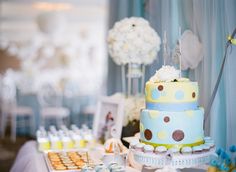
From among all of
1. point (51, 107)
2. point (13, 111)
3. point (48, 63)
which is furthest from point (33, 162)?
point (48, 63)

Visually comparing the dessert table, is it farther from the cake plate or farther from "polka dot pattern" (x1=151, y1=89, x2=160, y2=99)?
"polka dot pattern" (x1=151, y1=89, x2=160, y2=99)

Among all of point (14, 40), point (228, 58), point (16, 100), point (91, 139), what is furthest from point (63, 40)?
point (228, 58)

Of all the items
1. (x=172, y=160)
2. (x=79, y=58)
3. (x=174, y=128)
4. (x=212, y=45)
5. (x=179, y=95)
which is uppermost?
(x=79, y=58)

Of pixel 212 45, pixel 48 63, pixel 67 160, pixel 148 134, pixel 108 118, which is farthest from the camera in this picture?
pixel 48 63

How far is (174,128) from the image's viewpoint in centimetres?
124

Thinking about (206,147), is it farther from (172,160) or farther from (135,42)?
(135,42)

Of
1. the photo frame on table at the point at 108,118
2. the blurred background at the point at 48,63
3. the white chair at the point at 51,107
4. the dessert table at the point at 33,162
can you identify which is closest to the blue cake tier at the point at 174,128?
the dessert table at the point at 33,162

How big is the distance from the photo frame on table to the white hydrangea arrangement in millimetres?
262

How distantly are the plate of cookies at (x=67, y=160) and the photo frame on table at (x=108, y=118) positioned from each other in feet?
0.81

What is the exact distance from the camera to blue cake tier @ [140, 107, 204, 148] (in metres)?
1.24

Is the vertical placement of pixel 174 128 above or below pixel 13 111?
above

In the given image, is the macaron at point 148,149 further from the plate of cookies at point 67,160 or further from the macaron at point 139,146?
the plate of cookies at point 67,160

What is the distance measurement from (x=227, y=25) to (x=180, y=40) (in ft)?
0.81

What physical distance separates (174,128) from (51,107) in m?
4.41
